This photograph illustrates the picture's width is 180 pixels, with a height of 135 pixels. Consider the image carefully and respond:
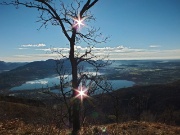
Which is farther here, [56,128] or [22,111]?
[22,111]

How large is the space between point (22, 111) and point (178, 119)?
113 meters

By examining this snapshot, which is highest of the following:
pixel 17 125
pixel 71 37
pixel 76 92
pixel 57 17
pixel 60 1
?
pixel 60 1

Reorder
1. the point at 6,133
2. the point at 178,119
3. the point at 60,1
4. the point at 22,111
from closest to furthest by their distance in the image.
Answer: the point at 6,133
the point at 60,1
the point at 22,111
the point at 178,119

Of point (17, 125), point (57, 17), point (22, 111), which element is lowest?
point (22, 111)

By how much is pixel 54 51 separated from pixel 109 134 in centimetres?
713

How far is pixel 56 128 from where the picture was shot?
16.5 metres

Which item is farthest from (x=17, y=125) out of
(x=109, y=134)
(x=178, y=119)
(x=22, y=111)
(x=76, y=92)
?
(x=178, y=119)

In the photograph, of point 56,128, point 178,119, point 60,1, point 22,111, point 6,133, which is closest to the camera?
point 6,133

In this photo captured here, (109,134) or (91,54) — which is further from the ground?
(91,54)

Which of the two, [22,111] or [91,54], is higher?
[91,54]

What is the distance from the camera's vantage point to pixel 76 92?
17.1m

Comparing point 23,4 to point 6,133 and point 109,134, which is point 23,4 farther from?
point 109,134

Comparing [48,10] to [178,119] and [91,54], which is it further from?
[178,119]

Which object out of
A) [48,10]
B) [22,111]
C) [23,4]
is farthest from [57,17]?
[22,111]
